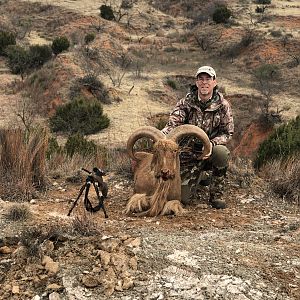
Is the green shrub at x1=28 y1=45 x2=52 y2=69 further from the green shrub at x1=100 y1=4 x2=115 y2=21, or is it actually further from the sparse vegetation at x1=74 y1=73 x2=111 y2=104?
the green shrub at x1=100 y1=4 x2=115 y2=21

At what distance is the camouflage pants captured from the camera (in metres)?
5.44

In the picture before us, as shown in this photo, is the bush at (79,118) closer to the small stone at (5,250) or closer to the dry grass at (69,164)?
the dry grass at (69,164)

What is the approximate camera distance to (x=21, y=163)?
592 centimetres

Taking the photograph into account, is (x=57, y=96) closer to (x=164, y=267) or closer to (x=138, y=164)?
(x=138, y=164)

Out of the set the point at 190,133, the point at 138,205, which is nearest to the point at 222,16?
the point at 190,133

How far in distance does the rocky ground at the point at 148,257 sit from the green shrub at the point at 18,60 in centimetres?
1775

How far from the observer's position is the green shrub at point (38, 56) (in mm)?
22422

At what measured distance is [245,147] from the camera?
619 inches

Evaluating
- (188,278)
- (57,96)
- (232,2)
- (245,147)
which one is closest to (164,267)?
(188,278)

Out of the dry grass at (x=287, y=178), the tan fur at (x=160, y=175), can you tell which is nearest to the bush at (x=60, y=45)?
the dry grass at (x=287, y=178)

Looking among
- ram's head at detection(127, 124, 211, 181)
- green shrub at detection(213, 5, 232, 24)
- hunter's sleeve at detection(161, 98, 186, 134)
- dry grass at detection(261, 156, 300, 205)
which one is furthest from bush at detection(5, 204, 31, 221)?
green shrub at detection(213, 5, 232, 24)

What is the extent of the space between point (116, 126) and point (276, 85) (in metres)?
8.89

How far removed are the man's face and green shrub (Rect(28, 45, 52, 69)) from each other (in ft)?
59.3

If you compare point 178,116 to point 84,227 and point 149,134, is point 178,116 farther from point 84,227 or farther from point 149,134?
point 84,227
